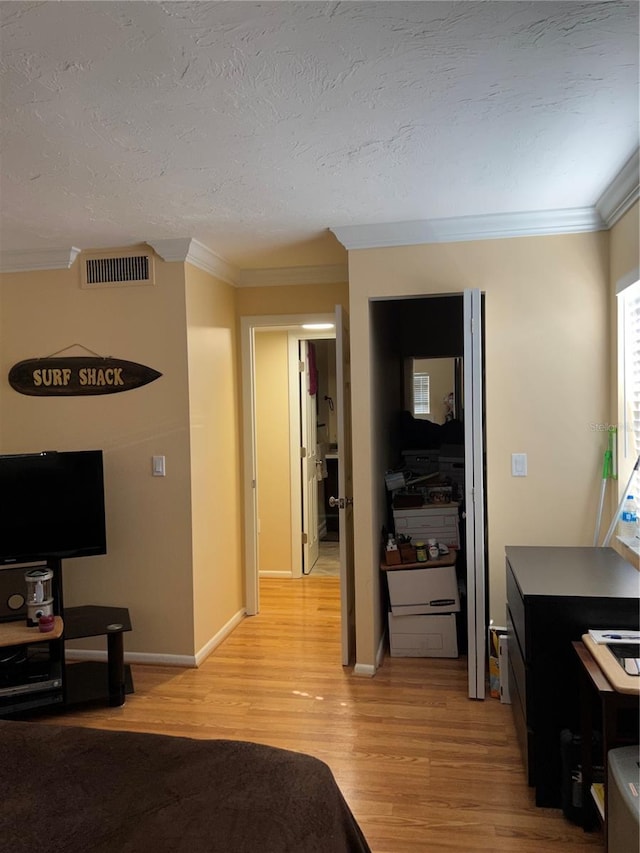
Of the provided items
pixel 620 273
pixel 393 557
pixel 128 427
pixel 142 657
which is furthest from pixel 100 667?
pixel 620 273

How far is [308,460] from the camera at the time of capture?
5492 millimetres

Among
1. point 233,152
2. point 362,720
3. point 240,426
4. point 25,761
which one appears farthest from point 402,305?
point 25,761

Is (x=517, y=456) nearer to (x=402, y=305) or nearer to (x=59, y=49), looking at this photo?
(x=402, y=305)

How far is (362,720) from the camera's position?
9.59ft

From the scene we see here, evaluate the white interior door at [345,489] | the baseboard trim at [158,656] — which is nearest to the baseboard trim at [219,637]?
the baseboard trim at [158,656]

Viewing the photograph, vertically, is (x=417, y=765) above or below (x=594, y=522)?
below

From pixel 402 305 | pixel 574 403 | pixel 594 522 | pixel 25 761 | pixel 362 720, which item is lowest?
pixel 362 720

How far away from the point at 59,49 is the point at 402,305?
345 cm

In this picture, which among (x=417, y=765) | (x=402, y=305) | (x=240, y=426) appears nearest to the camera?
(x=417, y=765)

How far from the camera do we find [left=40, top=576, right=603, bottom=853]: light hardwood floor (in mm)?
2162

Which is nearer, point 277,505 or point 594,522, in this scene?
point 594,522

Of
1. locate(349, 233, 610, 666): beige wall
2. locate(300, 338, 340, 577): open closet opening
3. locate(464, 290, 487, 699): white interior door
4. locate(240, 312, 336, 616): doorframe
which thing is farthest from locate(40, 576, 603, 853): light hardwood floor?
locate(300, 338, 340, 577): open closet opening

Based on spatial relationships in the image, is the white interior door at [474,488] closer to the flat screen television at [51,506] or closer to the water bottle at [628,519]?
the water bottle at [628,519]

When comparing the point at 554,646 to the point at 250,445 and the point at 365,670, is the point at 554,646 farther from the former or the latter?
the point at 250,445
